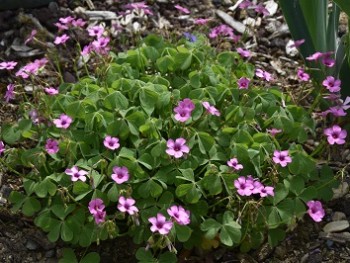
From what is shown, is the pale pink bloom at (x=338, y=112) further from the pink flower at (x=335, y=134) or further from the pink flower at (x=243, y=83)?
the pink flower at (x=243, y=83)

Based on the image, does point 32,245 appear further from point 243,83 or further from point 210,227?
point 243,83

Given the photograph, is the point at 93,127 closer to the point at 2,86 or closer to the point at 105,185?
the point at 105,185

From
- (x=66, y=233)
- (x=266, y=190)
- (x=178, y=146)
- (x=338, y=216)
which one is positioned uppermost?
(x=178, y=146)

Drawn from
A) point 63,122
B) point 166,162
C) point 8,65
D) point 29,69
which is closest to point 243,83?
point 166,162

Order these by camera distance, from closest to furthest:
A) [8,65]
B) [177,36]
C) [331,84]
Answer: [331,84] → [8,65] → [177,36]

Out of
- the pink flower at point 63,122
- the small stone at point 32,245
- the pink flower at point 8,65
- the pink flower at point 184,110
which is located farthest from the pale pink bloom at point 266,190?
the pink flower at point 8,65

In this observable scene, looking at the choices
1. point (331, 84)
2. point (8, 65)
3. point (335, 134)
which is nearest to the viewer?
point (335, 134)
